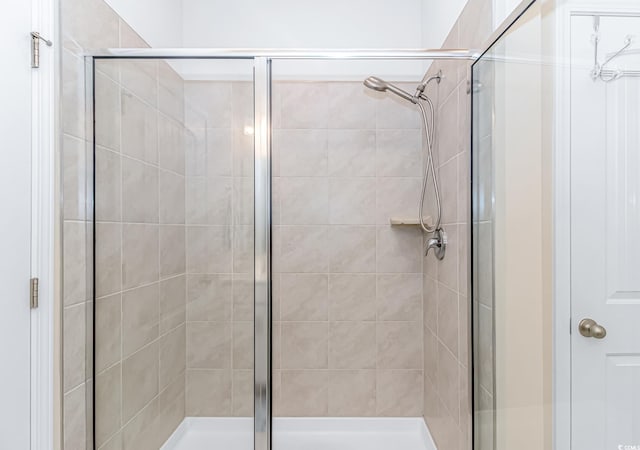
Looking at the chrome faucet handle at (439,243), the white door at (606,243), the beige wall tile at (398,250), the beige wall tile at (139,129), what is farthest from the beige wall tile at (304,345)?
the white door at (606,243)

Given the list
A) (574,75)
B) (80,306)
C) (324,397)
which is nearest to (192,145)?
(80,306)

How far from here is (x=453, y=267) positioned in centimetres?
160

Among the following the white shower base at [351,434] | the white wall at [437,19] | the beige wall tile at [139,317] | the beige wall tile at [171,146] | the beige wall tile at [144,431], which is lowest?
the white shower base at [351,434]

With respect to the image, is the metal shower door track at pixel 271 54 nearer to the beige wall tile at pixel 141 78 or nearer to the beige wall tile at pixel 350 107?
the beige wall tile at pixel 141 78

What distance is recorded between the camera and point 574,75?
753 millimetres

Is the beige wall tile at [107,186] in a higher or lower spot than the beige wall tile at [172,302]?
higher

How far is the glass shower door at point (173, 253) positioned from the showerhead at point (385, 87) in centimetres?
65

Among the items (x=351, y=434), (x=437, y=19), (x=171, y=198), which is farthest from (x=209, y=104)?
(x=351, y=434)

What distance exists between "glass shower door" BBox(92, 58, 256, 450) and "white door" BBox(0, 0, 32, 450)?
0.84ft

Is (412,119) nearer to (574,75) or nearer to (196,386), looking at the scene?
(574,75)

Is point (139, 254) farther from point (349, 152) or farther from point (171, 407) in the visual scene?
point (349, 152)

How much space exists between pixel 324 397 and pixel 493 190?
1.34 meters

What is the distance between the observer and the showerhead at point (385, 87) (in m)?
1.85

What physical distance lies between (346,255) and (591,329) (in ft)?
4.35
